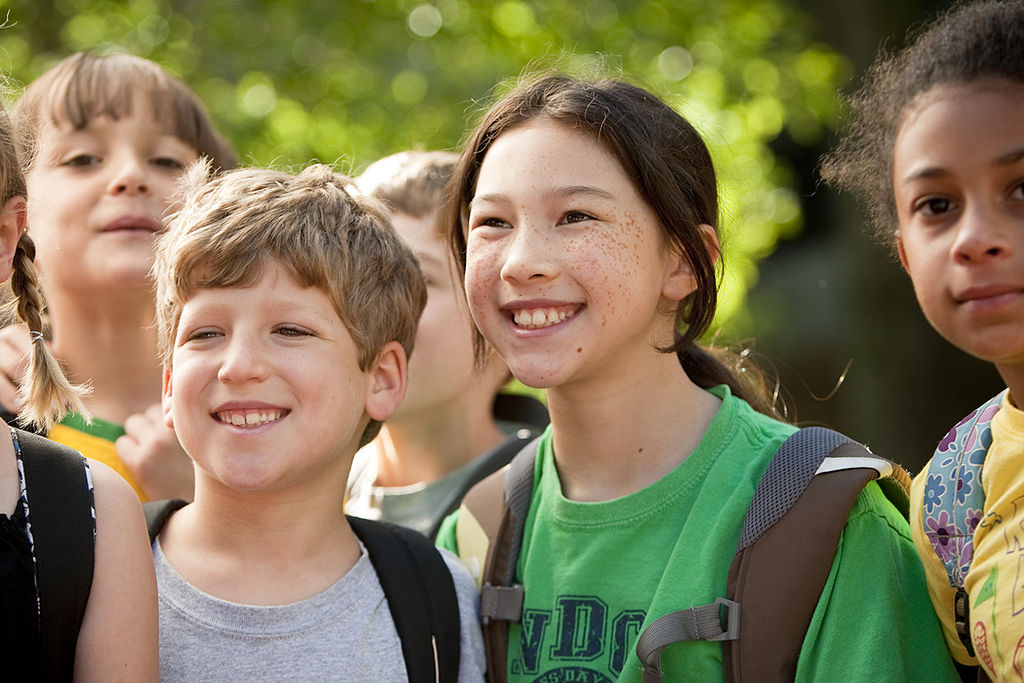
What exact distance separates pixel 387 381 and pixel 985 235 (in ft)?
4.70

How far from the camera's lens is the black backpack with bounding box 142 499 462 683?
2.44 metres

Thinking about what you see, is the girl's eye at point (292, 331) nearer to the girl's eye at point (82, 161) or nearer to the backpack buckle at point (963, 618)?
the girl's eye at point (82, 161)

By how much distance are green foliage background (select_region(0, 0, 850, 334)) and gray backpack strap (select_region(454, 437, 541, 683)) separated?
4.60 metres

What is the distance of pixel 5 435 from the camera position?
207cm

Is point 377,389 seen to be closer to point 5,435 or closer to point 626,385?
point 626,385

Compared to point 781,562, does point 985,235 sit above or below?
above

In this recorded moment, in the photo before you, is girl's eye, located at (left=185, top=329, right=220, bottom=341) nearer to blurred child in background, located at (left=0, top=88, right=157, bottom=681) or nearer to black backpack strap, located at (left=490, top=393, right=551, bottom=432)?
blurred child in background, located at (left=0, top=88, right=157, bottom=681)

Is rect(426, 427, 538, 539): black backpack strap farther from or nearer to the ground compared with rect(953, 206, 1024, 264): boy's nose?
nearer to the ground

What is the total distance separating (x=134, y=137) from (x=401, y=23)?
15.3 feet

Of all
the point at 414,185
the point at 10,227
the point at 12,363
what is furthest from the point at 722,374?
the point at 12,363

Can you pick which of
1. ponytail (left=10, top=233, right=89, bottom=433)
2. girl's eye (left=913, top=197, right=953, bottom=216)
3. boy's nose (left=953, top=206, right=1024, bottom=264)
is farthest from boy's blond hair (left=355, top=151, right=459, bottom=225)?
boy's nose (left=953, top=206, right=1024, bottom=264)

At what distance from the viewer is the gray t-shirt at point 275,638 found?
235 cm

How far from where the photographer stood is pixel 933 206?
2.16m

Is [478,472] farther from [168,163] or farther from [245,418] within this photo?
[168,163]
